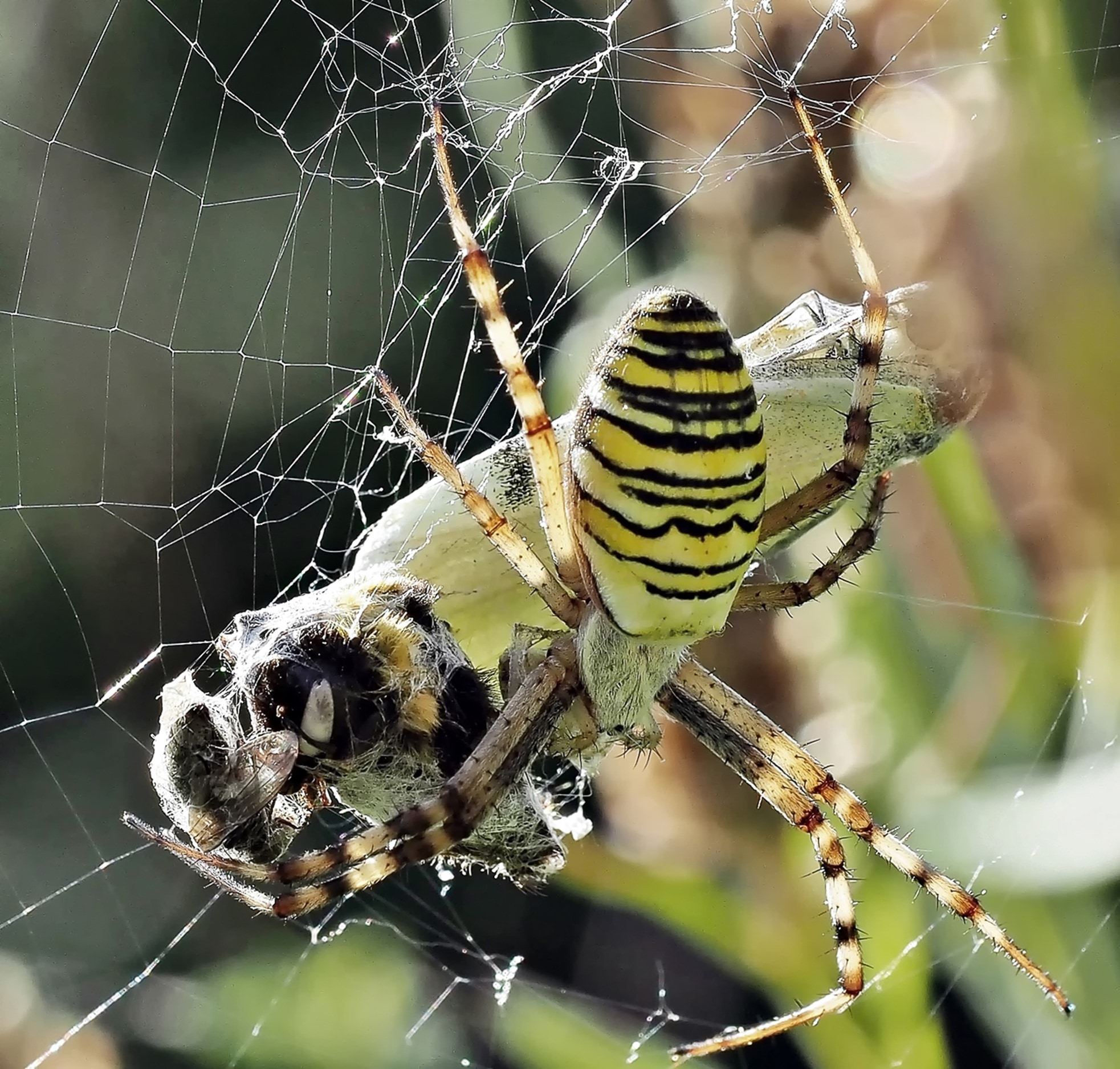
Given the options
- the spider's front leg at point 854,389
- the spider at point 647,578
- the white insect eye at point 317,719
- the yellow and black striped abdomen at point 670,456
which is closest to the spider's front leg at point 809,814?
the spider at point 647,578

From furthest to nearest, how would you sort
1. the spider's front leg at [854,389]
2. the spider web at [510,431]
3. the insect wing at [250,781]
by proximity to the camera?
1. the spider web at [510,431]
2. the spider's front leg at [854,389]
3. the insect wing at [250,781]

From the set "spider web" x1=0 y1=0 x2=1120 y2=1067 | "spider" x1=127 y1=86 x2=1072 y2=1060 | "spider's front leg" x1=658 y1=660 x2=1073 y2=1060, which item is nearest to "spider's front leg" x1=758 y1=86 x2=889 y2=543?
"spider" x1=127 y1=86 x2=1072 y2=1060

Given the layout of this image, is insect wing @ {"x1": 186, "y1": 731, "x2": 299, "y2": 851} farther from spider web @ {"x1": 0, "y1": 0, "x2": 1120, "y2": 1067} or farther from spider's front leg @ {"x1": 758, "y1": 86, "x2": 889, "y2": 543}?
spider's front leg @ {"x1": 758, "y1": 86, "x2": 889, "y2": 543}

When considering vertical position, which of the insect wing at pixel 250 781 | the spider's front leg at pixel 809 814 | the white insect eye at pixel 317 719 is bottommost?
the spider's front leg at pixel 809 814

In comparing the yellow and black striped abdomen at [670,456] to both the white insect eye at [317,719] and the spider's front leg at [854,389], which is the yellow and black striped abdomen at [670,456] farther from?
the white insect eye at [317,719]

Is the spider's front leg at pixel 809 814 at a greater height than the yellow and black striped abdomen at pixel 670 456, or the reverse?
the yellow and black striped abdomen at pixel 670 456

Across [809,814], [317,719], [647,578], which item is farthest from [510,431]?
[809,814]
